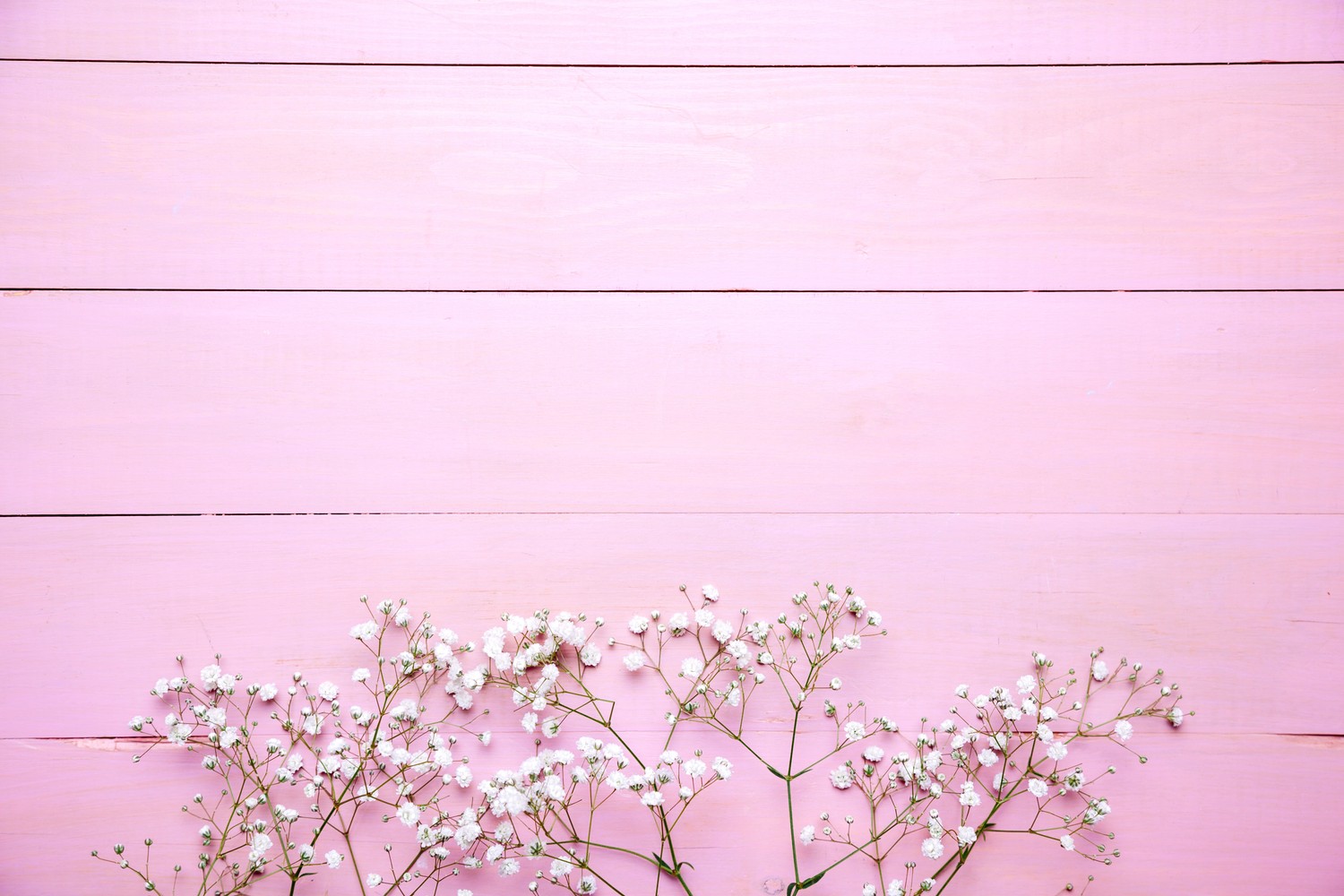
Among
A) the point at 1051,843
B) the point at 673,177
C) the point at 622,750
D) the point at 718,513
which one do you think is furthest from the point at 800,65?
the point at 1051,843

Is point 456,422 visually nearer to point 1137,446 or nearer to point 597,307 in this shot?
point 597,307

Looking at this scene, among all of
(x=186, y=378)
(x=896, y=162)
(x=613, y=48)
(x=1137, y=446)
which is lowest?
(x=1137, y=446)

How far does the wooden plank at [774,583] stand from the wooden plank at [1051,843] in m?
0.04

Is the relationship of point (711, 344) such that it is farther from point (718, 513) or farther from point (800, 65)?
point (800, 65)

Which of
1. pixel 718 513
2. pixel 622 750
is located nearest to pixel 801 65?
pixel 718 513

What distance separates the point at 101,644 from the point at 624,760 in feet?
1.67

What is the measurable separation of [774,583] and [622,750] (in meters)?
0.21

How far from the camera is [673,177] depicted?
2.72 feet

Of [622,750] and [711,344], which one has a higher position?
[711,344]

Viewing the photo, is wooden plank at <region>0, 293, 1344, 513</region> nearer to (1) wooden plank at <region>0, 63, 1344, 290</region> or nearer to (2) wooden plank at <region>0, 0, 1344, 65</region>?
(1) wooden plank at <region>0, 63, 1344, 290</region>

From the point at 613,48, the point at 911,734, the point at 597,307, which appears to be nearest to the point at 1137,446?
the point at 911,734

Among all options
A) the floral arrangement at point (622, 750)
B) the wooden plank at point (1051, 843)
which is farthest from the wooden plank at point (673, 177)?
the wooden plank at point (1051, 843)

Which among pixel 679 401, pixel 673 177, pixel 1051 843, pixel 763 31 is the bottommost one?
pixel 1051 843

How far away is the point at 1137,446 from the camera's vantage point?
813 millimetres
